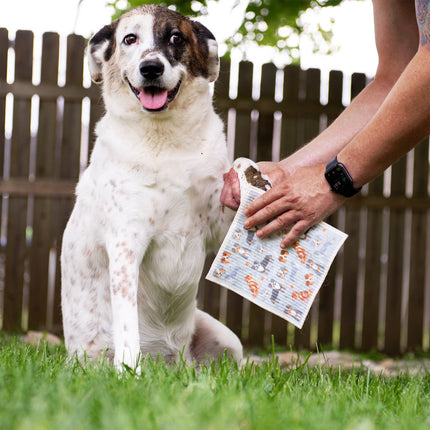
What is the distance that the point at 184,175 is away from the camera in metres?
2.83

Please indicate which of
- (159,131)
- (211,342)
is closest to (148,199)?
(159,131)

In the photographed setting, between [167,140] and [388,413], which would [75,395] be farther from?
[167,140]

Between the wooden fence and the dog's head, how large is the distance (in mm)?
2605

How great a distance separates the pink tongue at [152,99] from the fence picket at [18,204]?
3306mm

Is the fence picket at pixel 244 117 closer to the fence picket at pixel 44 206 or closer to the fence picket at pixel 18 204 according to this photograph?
the fence picket at pixel 44 206

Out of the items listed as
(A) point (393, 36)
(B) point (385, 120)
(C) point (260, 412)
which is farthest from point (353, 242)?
(C) point (260, 412)

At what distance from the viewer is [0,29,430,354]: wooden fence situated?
228 inches

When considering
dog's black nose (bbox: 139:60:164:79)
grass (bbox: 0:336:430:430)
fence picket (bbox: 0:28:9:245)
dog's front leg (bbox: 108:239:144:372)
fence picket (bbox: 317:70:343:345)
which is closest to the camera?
grass (bbox: 0:336:430:430)

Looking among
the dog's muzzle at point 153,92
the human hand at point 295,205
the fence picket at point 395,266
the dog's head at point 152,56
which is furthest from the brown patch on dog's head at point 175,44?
the fence picket at point 395,266

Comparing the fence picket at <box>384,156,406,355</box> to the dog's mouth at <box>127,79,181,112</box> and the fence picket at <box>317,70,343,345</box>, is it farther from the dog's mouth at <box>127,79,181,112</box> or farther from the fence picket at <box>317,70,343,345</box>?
the dog's mouth at <box>127,79,181,112</box>

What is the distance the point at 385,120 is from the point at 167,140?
1013mm

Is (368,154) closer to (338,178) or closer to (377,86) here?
(338,178)

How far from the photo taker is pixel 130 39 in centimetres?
295

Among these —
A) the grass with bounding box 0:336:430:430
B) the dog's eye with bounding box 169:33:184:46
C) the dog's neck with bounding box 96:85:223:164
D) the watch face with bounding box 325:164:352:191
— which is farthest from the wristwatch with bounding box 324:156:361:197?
the dog's eye with bounding box 169:33:184:46
